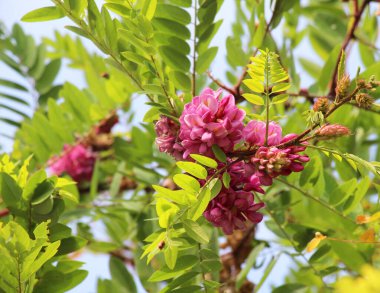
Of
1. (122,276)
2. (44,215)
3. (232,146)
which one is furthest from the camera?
(122,276)

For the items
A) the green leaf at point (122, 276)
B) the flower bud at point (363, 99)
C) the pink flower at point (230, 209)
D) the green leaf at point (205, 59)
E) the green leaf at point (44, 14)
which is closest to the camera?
the flower bud at point (363, 99)

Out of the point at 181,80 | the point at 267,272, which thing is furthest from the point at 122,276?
the point at 181,80

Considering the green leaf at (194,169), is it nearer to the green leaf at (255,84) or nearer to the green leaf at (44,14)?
the green leaf at (255,84)

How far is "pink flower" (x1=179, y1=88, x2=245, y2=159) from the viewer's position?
2.81 feet

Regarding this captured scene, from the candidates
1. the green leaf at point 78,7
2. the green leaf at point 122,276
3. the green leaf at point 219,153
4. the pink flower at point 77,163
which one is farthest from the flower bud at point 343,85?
the pink flower at point 77,163

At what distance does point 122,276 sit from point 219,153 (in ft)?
1.65

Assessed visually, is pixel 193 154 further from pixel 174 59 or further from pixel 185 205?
pixel 174 59

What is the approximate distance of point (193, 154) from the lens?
86 centimetres

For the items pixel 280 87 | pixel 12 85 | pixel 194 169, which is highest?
pixel 280 87

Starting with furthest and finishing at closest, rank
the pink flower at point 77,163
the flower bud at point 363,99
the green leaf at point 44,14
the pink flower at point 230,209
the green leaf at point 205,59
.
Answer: the pink flower at point 77,163 → the green leaf at point 205,59 → the green leaf at point 44,14 → the pink flower at point 230,209 → the flower bud at point 363,99

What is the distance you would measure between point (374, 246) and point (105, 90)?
2.40ft

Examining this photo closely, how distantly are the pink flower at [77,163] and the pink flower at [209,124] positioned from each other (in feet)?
2.76

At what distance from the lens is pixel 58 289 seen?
98 cm

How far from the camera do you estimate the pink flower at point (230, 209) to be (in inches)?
35.0
